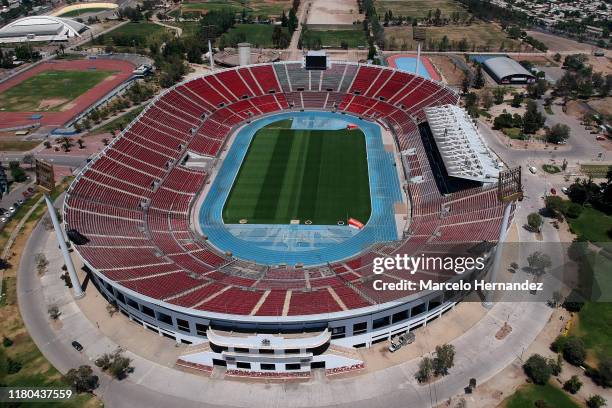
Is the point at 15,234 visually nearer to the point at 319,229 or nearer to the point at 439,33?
the point at 319,229

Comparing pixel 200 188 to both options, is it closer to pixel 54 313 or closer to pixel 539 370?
pixel 54 313

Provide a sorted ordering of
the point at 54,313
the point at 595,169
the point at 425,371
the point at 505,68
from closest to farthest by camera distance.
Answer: the point at 425,371
the point at 54,313
the point at 595,169
the point at 505,68

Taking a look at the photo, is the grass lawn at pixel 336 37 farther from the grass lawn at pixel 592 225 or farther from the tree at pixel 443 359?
the tree at pixel 443 359

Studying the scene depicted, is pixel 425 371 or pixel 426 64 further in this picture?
pixel 426 64

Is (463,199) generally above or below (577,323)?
above

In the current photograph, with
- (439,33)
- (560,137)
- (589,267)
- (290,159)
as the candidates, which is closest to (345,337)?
(589,267)

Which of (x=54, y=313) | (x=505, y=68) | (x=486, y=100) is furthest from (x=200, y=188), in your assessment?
(x=505, y=68)
